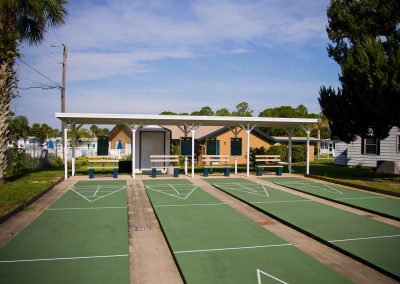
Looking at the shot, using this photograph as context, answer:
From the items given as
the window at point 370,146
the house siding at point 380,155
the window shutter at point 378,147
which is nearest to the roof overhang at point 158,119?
the house siding at point 380,155

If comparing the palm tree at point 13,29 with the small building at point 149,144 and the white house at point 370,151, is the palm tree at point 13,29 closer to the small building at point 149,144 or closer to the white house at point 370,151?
the small building at point 149,144

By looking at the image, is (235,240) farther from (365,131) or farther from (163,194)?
(365,131)

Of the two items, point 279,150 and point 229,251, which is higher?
point 279,150

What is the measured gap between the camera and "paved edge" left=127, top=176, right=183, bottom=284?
5.55 metres

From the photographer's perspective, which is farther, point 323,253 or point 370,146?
point 370,146

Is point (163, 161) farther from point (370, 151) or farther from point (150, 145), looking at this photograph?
point (370, 151)

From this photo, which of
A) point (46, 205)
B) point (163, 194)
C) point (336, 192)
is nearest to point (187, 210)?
point (163, 194)

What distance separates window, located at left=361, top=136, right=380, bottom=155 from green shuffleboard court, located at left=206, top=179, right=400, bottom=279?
15.7 m

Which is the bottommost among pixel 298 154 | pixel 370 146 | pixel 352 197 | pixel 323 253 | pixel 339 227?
pixel 323 253

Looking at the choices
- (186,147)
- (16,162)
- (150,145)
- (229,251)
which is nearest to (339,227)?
(229,251)

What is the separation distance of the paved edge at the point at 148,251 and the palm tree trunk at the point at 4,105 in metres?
7.58

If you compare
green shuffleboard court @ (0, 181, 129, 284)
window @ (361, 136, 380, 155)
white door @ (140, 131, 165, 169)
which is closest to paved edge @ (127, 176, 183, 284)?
green shuffleboard court @ (0, 181, 129, 284)

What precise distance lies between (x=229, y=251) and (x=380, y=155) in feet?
74.3

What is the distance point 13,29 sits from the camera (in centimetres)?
1450
